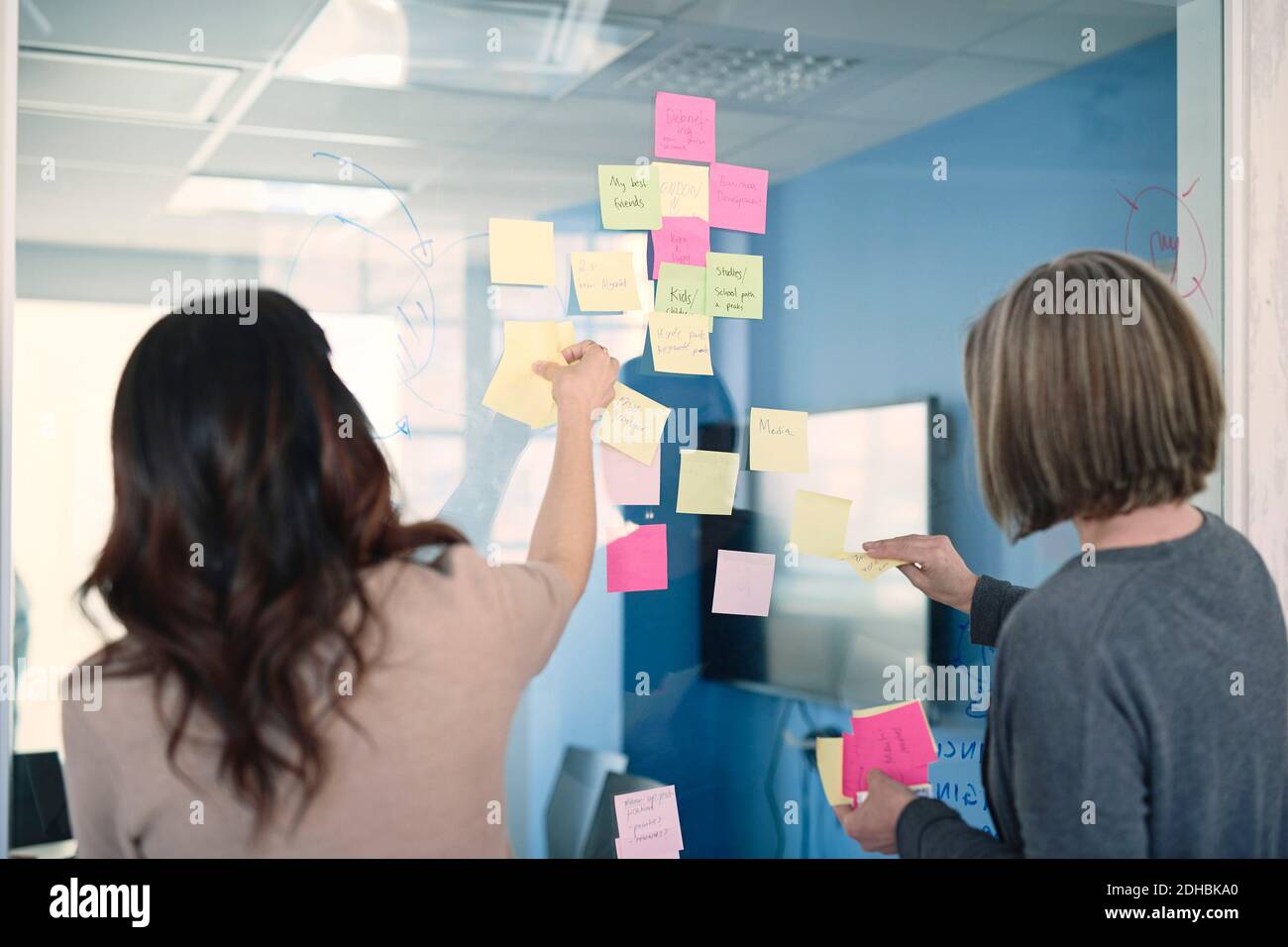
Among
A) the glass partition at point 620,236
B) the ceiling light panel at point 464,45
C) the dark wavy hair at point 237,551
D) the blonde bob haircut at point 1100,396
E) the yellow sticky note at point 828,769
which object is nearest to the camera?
the dark wavy hair at point 237,551

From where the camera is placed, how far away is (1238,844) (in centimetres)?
111

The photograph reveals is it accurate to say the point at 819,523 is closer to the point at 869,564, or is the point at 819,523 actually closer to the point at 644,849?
the point at 869,564

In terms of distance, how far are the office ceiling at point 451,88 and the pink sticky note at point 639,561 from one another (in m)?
0.49

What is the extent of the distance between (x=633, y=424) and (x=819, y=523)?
0.33 metres

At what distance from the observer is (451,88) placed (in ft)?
5.10

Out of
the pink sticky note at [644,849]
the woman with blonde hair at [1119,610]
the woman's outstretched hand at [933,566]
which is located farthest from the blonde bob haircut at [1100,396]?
the pink sticky note at [644,849]

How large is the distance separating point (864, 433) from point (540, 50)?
745 mm

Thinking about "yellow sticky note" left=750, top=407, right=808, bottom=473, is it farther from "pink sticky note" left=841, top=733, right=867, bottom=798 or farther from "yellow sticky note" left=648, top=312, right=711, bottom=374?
"pink sticky note" left=841, top=733, right=867, bottom=798

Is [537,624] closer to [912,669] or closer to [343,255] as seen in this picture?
[343,255]

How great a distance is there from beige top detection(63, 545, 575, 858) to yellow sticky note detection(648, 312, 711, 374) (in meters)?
0.61

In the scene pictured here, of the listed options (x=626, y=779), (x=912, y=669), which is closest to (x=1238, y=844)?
(x=912, y=669)

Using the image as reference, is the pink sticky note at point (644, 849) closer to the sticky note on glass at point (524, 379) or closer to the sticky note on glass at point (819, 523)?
the sticky note on glass at point (819, 523)

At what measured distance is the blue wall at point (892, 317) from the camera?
65.0 inches

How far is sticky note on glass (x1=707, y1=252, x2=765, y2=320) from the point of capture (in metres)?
1.65
